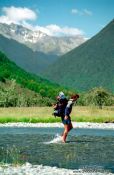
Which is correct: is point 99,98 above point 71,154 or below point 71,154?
above

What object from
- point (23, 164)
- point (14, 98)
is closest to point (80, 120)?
point (23, 164)

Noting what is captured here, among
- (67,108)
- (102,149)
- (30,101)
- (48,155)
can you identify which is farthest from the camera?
(30,101)

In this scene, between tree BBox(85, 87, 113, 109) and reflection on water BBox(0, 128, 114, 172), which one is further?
tree BBox(85, 87, 113, 109)

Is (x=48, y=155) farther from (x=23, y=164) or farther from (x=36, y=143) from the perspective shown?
(x=36, y=143)

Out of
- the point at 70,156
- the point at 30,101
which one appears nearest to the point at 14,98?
the point at 30,101

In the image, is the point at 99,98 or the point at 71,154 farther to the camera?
the point at 99,98

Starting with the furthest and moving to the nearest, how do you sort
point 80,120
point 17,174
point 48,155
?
point 80,120, point 48,155, point 17,174

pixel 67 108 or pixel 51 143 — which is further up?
pixel 67 108

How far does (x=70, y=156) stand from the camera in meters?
24.5

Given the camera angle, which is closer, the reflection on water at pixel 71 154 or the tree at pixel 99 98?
the reflection on water at pixel 71 154

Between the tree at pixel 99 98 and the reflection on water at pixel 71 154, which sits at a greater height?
the tree at pixel 99 98

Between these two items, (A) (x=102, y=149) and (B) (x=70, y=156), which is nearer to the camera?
(B) (x=70, y=156)

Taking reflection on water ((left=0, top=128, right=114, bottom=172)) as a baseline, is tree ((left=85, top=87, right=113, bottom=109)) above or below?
above

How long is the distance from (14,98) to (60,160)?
106 m
